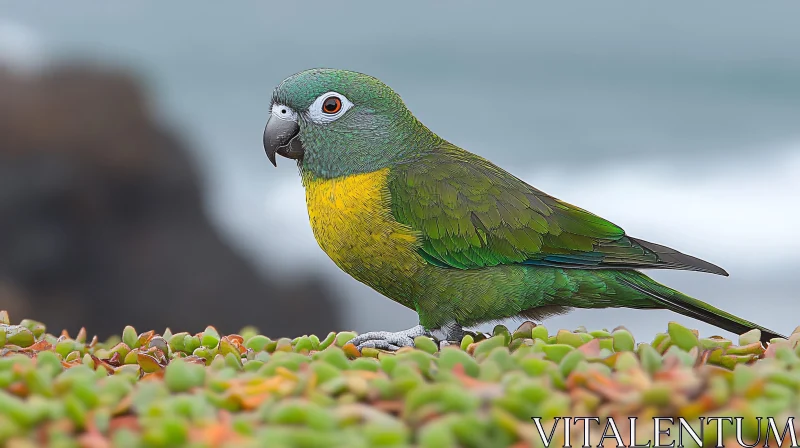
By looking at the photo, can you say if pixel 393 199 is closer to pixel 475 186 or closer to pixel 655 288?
pixel 475 186

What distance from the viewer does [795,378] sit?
186 cm

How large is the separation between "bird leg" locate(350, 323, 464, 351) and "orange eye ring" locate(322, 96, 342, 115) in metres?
0.98

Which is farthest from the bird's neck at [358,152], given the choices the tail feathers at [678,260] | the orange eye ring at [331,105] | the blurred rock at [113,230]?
the blurred rock at [113,230]

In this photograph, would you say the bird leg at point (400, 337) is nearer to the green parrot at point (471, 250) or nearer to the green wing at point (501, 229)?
the green parrot at point (471, 250)

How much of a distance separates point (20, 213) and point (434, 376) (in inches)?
230

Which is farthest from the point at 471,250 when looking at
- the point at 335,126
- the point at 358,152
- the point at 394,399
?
the point at 394,399

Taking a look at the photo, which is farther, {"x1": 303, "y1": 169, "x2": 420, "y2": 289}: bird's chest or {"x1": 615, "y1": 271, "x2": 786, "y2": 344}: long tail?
{"x1": 303, "y1": 169, "x2": 420, "y2": 289}: bird's chest

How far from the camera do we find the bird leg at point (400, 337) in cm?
285

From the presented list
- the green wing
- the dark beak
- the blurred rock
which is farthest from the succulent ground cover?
the blurred rock

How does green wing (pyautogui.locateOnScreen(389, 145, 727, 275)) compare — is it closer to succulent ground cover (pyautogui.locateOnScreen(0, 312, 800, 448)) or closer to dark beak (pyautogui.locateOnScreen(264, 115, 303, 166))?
dark beak (pyautogui.locateOnScreen(264, 115, 303, 166))

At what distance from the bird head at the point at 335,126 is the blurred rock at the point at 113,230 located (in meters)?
3.85

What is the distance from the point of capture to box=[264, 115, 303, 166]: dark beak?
3263mm

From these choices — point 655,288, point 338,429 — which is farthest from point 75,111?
point 338,429

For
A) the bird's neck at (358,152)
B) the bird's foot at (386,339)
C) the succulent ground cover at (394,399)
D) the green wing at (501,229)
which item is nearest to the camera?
the succulent ground cover at (394,399)
